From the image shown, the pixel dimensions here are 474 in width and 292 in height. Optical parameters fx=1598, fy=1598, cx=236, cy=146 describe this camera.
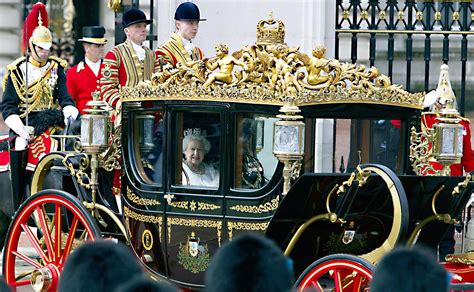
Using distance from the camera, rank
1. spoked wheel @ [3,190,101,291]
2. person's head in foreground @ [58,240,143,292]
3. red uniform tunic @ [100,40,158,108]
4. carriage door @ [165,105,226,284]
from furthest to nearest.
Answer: red uniform tunic @ [100,40,158,108], spoked wheel @ [3,190,101,291], carriage door @ [165,105,226,284], person's head in foreground @ [58,240,143,292]

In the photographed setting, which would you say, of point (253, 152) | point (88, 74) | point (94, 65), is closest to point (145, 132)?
point (253, 152)

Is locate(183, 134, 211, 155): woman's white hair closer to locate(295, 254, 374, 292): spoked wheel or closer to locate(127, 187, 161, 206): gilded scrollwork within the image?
locate(127, 187, 161, 206): gilded scrollwork

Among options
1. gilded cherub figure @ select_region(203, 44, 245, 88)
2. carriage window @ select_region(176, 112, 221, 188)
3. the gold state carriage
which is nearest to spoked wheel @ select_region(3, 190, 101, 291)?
the gold state carriage

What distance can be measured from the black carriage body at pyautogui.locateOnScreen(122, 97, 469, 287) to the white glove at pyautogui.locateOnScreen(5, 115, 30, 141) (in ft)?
5.40

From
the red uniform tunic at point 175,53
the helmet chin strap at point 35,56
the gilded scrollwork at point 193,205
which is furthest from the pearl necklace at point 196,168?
the helmet chin strap at point 35,56

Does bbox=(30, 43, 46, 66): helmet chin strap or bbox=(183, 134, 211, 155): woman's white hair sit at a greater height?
bbox=(30, 43, 46, 66): helmet chin strap

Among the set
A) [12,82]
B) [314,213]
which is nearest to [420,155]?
[314,213]

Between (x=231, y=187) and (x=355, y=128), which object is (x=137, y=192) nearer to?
(x=231, y=187)

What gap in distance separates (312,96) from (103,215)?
1.75 m

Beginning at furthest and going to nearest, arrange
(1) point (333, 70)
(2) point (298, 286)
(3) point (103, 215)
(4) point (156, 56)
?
(4) point (156, 56), (3) point (103, 215), (1) point (333, 70), (2) point (298, 286)

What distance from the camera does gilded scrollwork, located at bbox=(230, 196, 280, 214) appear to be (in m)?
8.81

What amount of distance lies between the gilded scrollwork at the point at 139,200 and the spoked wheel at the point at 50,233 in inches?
10.4

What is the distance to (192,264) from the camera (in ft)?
29.7

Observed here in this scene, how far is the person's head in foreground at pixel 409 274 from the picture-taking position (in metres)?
6.18
